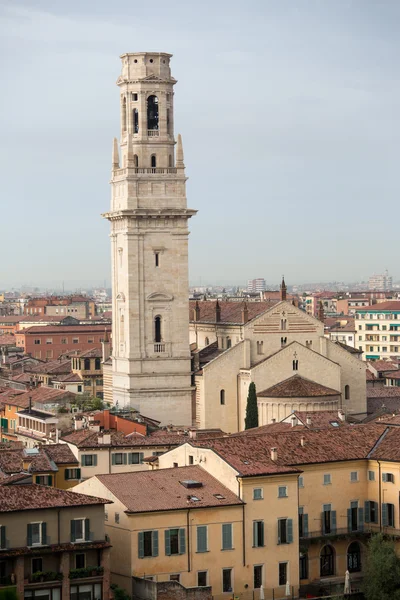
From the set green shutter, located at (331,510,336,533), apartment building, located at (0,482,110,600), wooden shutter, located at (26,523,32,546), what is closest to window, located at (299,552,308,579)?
green shutter, located at (331,510,336,533)

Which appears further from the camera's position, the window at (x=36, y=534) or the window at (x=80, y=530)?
the window at (x=80, y=530)

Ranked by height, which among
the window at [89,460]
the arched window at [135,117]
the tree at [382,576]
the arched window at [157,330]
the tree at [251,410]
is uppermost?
the arched window at [135,117]

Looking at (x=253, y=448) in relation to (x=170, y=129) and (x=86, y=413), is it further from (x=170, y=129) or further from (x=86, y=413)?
(x=170, y=129)

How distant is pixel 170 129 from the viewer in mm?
90812

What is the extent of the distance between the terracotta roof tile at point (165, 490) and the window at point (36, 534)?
12.9ft

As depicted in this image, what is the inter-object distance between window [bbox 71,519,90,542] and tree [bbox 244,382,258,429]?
1271 inches

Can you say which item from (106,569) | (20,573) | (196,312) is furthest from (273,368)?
(20,573)

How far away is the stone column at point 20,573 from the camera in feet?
171

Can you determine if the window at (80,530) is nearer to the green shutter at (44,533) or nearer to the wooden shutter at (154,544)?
the green shutter at (44,533)

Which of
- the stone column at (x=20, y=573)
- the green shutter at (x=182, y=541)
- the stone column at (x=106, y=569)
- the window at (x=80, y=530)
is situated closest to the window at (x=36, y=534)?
the stone column at (x=20, y=573)

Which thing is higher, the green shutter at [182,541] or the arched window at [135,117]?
the arched window at [135,117]

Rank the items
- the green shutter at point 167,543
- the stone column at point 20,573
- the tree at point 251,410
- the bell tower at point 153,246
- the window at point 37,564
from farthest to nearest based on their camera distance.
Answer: the bell tower at point 153,246 < the tree at point 251,410 < the green shutter at point 167,543 < the window at point 37,564 < the stone column at point 20,573

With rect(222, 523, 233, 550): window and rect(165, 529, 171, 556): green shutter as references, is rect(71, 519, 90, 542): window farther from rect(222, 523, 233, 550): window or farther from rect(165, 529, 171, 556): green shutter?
rect(222, 523, 233, 550): window

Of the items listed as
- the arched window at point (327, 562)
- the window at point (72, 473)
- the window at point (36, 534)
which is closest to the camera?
the window at point (36, 534)
